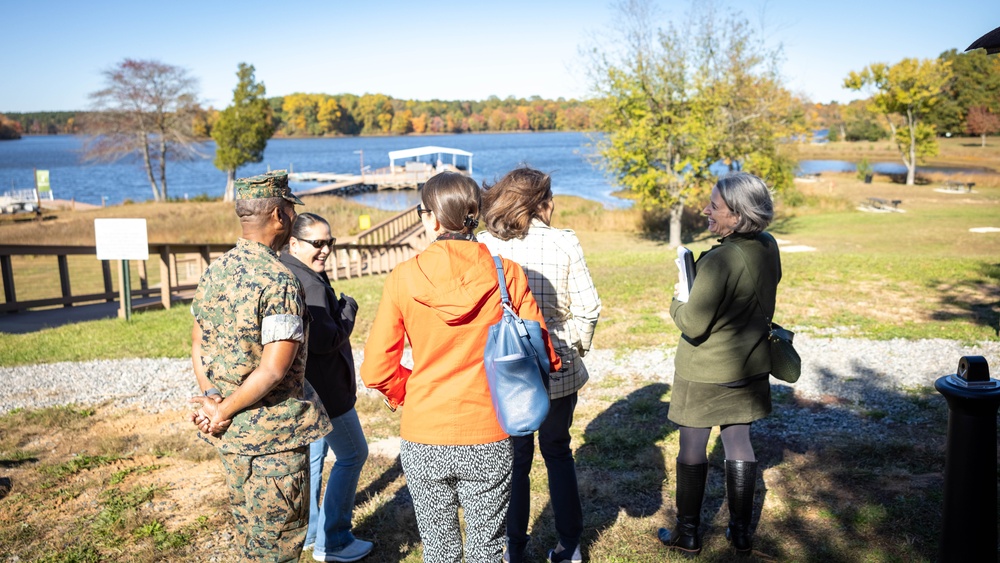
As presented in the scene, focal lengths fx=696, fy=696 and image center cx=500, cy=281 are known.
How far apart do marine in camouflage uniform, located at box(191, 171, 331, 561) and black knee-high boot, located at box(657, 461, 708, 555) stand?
1.63m

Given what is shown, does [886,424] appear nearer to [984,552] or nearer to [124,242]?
[984,552]

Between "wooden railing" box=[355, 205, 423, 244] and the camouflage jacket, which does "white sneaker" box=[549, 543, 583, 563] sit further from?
"wooden railing" box=[355, 205, 423, 244]

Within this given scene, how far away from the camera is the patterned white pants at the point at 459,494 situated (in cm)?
224

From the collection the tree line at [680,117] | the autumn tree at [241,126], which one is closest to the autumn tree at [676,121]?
the tree line at [680,117]

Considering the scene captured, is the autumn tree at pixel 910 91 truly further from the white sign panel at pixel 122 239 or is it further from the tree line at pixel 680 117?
the white sign panel at pixel 122 239

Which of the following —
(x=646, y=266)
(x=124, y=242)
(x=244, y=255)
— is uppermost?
(x=244, y=255)

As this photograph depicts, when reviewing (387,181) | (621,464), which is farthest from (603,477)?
(387,181)

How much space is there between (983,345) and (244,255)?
683 cm

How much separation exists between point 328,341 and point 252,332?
2.39ft

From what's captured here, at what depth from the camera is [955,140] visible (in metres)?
65.6

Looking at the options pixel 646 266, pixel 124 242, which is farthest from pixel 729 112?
pixel 124 242

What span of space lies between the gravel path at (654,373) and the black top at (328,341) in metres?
3.14

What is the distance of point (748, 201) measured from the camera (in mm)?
2867

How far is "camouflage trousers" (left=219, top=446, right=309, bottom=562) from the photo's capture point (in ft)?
7.50
